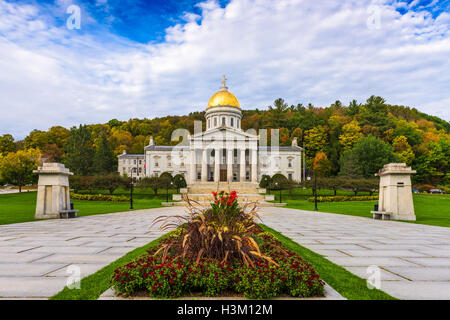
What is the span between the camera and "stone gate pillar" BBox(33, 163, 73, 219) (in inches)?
575

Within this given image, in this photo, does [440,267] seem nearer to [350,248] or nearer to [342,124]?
[350,248]

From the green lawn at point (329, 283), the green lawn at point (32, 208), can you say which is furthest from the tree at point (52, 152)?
the green lawn at point (329, 283)

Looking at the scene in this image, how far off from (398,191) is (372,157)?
41.6 meters

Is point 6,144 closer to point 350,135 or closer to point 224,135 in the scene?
point 224,135

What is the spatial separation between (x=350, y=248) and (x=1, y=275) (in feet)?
26.8

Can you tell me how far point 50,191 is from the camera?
14.9 meters

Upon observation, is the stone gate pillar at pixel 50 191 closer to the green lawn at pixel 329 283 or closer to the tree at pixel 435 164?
the green lawn at pixel 329 283

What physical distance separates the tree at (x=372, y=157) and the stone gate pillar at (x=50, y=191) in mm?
50533

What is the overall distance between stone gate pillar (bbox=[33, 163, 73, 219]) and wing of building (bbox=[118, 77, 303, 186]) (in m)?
37.4

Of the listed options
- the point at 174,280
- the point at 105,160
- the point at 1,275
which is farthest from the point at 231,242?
the point at 105,160

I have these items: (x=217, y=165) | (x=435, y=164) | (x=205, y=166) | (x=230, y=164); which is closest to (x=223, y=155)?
(x=217, y=165)

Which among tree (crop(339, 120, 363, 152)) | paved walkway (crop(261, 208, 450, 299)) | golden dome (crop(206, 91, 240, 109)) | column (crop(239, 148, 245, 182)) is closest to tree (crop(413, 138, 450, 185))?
tree (crop(339, 120, 363, 152))

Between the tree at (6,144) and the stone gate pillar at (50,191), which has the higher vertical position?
the tree at (6,144)

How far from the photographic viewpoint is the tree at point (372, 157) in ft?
167
